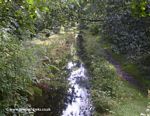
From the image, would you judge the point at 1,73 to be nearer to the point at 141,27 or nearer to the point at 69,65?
the point at 141,27

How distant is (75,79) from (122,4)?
16.7 ft

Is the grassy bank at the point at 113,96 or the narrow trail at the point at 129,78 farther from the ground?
the narrow trail at the point at 129,78

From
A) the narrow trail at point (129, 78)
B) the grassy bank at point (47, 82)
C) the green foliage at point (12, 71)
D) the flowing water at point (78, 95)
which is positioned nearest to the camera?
the green foliage at point (12, 71)

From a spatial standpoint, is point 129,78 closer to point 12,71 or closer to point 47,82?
point 47,82

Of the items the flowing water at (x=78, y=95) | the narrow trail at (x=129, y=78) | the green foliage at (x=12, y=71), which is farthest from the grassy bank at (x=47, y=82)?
the narrow trail at (x=129, y=78)

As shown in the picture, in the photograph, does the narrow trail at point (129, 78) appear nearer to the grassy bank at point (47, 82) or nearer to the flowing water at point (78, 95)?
the flowing water at point (78, 95)

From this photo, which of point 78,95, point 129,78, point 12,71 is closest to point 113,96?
point 78,95

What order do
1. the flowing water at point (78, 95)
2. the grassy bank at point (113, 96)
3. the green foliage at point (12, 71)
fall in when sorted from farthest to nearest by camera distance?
the flowing water at point (78, 95) < the grassy bank at point (113, 96) < the green foliage at point (12, 71)

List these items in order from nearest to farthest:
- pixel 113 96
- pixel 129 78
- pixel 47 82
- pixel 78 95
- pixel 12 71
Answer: pixel 12 71, pixel 113 96, pixel 47 82, pixel 78 95, pixel 129 78

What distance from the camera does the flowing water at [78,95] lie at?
11547 mm

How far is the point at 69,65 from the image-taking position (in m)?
19.8

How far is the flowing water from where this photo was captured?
11.5 meters

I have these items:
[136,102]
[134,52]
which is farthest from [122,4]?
[136,102]

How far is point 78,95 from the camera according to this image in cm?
1375
